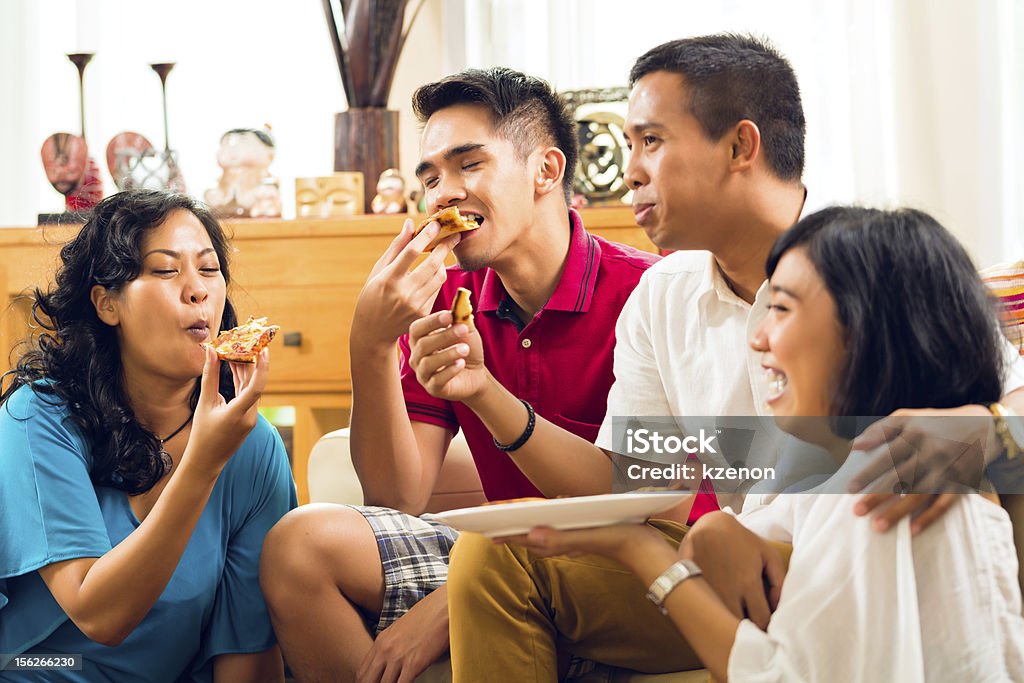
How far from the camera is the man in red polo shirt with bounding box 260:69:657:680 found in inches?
64.4

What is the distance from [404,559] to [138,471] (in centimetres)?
43

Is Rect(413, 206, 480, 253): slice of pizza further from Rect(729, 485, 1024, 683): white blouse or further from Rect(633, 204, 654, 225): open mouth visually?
Rect(729, 485, 1024, 683): white blouse

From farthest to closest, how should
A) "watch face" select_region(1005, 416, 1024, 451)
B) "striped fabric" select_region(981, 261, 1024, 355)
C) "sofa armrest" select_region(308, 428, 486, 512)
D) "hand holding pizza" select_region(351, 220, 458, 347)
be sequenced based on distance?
1. "sofa armrest" select_region(308, 428, 486, 512)
2. "hand holding pizza" select_region(351, 220, 458, 347)
3. "striped fabric" select_region(981, 261, 1024, 355)
4. "watch face" select_region(1005, 416, 1024, 451)

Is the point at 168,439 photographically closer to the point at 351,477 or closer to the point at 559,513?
the point at 351,477

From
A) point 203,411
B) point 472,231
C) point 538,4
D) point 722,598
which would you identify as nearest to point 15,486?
point 203,411

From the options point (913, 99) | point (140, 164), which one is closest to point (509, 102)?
point (913, 99)

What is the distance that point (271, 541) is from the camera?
5.49ft

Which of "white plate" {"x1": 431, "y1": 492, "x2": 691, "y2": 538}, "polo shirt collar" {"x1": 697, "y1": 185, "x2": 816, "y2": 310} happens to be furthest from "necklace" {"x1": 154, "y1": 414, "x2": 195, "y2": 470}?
"polo shirt collar" {"x1": 697, "y1": 185, "x2": 816, "y2": 310}

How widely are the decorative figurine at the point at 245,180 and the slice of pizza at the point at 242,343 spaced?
4.70ft

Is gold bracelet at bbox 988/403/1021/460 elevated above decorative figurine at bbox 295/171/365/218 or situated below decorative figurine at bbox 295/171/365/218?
below

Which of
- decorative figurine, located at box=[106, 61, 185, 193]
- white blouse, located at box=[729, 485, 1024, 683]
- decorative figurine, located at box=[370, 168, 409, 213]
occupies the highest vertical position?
decorative figurine, located at box=[106, 61, 185, 193]

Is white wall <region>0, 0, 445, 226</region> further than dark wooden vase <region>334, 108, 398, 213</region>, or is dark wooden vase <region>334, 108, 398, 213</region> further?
white wall <region>0, 0, 445, 226</region>

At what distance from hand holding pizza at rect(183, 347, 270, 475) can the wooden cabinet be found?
1257mm

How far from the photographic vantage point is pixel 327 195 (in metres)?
2.95
